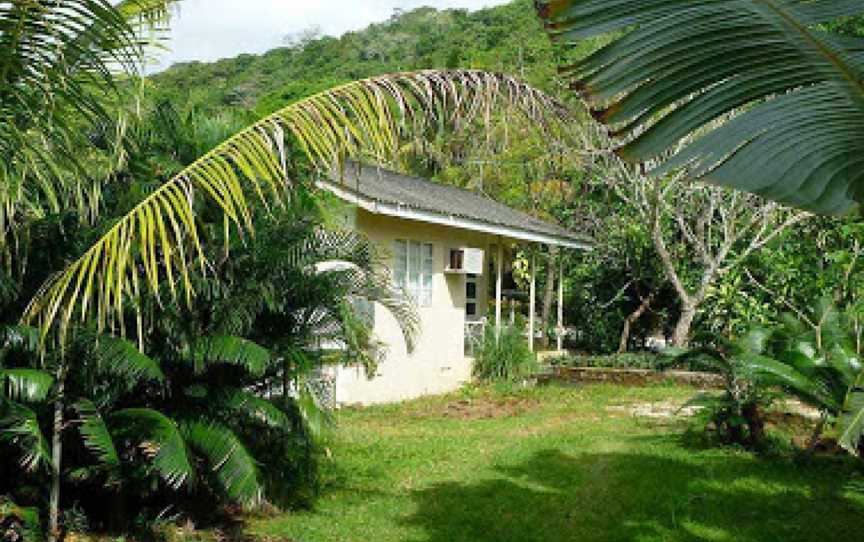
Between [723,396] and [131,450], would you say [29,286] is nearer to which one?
[131,450]

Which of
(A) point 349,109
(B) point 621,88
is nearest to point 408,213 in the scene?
(A) point 349,109

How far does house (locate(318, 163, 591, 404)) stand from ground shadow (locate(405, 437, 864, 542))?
200 inches

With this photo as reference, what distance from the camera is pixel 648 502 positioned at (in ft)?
28.0

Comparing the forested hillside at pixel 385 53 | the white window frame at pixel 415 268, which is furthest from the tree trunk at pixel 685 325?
the forested hillside at pixel 385 53

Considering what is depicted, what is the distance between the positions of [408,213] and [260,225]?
7369 mm

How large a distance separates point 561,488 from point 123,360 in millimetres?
4817

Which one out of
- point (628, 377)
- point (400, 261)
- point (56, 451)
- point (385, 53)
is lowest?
point (628, 377)

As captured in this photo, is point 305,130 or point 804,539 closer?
point 305,130

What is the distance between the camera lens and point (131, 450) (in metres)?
6.96

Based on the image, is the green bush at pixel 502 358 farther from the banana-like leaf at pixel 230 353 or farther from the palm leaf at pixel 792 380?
the banana-like leaf at pixel 230 353

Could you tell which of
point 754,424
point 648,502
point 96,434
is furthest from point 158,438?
point 754,424

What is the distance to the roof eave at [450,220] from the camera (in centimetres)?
1351

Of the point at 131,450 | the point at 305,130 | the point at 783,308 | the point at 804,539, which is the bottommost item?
the point at 804,539

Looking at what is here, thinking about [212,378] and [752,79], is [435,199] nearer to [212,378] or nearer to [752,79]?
[212,378]
